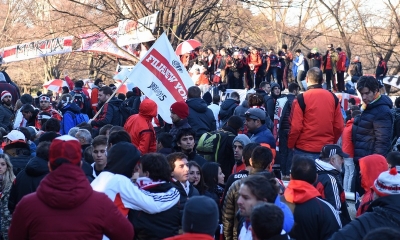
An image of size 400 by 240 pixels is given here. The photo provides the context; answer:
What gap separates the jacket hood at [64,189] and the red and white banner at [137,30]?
1236cm

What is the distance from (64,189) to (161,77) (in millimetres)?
7007

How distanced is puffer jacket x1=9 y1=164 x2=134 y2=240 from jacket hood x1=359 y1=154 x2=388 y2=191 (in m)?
2.85

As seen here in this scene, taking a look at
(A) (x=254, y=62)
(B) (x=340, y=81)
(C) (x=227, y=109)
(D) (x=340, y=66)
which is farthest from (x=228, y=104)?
(B) (x=340, y=81)

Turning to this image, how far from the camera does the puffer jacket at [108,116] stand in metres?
11.9

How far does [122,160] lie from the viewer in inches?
210

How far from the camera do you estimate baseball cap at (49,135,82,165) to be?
4383mm

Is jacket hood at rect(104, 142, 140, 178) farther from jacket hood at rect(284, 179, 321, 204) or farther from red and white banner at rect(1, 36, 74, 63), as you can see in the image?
red and white banner at rect(1, 36, 74, 63)

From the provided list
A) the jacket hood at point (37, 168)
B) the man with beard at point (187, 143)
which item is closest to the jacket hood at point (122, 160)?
the jacket hood at point (37, 168)

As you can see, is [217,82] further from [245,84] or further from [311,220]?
[311,220]

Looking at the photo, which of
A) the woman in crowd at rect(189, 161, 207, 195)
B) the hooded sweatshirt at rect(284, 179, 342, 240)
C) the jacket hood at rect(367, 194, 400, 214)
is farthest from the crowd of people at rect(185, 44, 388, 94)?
the jacket hood at rect(367, 194, 400, 214)

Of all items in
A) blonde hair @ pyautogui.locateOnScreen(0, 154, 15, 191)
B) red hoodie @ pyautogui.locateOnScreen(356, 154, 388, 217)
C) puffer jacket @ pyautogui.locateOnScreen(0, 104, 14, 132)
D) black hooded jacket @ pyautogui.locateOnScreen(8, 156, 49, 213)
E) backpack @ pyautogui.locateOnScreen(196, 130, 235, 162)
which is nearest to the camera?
red hoodie @ pyautogui.locateOnScreen(356, 154, 388, 217)

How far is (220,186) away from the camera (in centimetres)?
788

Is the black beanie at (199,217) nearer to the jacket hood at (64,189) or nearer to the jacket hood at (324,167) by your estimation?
the jacket hood at (64,189)

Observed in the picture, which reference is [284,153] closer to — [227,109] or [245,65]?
[227,109]
